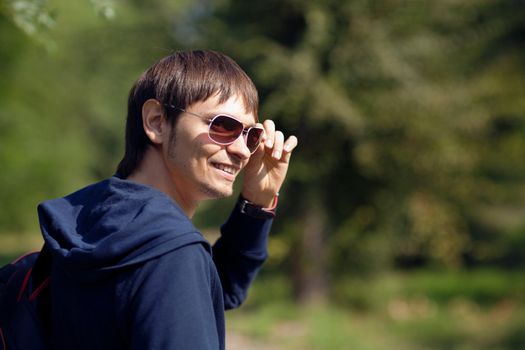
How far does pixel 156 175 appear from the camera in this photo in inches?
61.6

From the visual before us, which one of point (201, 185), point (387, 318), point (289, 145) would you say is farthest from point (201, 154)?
point (387, 318)

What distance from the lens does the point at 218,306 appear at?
4.61ft

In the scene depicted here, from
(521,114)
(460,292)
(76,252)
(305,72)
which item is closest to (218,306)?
(76,252)

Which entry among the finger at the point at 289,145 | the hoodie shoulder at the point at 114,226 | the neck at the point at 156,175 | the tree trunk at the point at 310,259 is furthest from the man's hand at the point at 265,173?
the tree trunk at the point at 310,259

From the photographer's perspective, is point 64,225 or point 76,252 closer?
point 76,252

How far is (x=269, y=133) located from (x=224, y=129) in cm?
27

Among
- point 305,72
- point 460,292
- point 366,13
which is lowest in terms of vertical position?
point 460,292

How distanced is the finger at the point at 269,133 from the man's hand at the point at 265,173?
0.03 meters

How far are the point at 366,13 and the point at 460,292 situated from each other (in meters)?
7.22

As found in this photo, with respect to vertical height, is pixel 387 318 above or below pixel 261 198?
below

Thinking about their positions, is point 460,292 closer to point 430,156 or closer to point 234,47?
point 430,156

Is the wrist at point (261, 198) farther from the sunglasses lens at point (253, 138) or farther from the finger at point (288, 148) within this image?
the sunglasses lens at point (253, 138)

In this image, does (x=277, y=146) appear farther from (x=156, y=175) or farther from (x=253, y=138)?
(x=156, y=175)

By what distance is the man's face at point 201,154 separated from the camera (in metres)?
1.51
